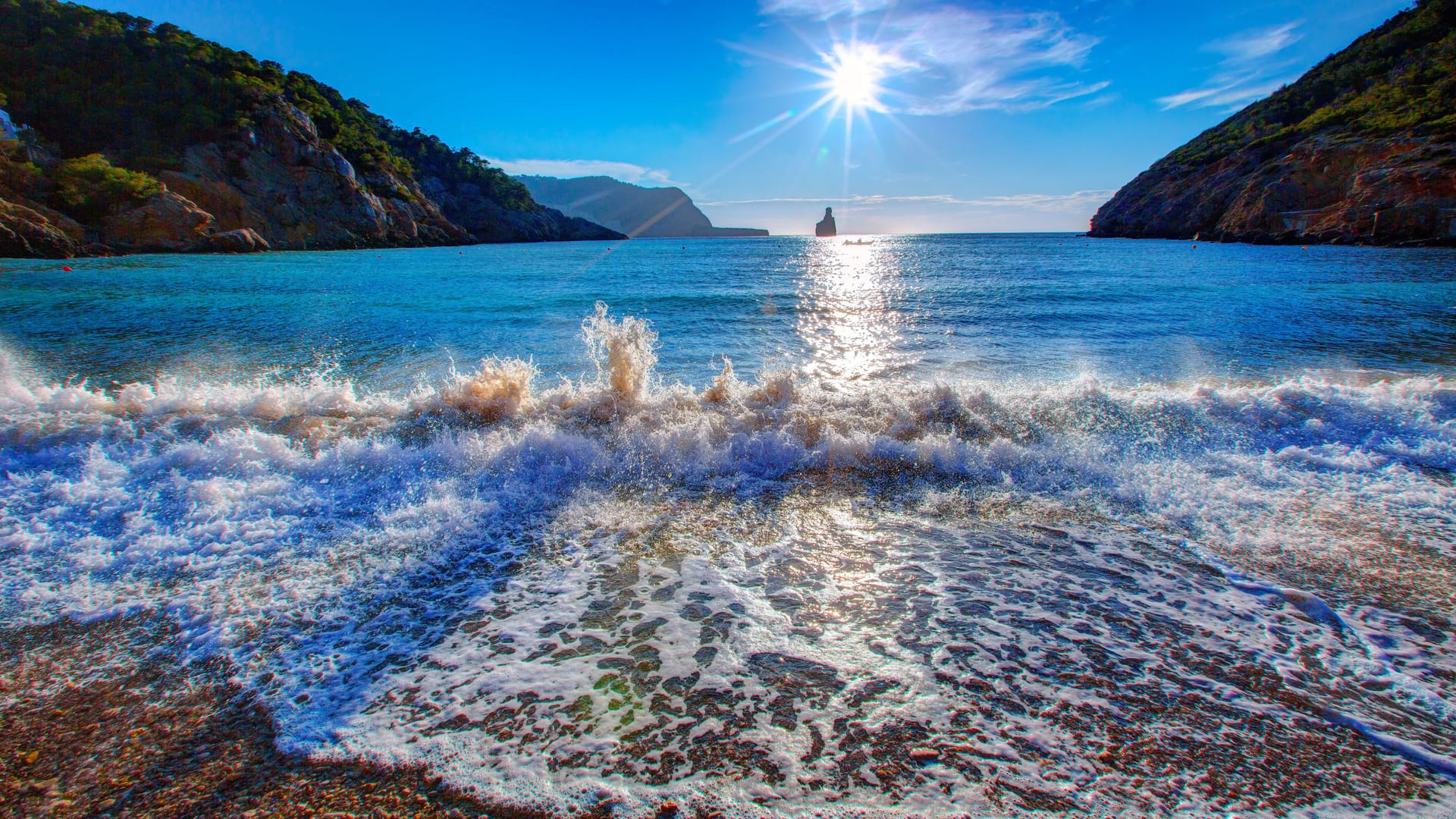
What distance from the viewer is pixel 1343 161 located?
51312 mm

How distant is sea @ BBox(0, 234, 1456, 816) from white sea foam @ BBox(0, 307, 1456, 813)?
25 mm

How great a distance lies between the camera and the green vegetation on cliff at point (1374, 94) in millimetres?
50219

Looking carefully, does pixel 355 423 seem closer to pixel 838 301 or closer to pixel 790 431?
pixel 790 431

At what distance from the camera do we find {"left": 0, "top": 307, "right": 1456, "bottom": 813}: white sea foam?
282 centimetres

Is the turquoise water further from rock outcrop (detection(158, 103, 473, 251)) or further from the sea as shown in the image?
rock outcrop (detection(158, 103, 473, 251))

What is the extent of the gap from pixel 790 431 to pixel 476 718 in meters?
4.86

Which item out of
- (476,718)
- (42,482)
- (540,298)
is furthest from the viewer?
(540,298)

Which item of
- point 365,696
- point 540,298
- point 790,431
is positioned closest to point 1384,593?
point 790,431

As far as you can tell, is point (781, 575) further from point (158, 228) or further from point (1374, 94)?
point (1374, 94)

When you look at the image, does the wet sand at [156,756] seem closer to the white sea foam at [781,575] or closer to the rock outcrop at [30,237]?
the white sea foam at [781,575]

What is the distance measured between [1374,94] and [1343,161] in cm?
1757

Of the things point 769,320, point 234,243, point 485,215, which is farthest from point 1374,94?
point 485,215

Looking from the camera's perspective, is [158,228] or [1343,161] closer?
[158,228]

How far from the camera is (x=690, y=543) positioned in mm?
4879
